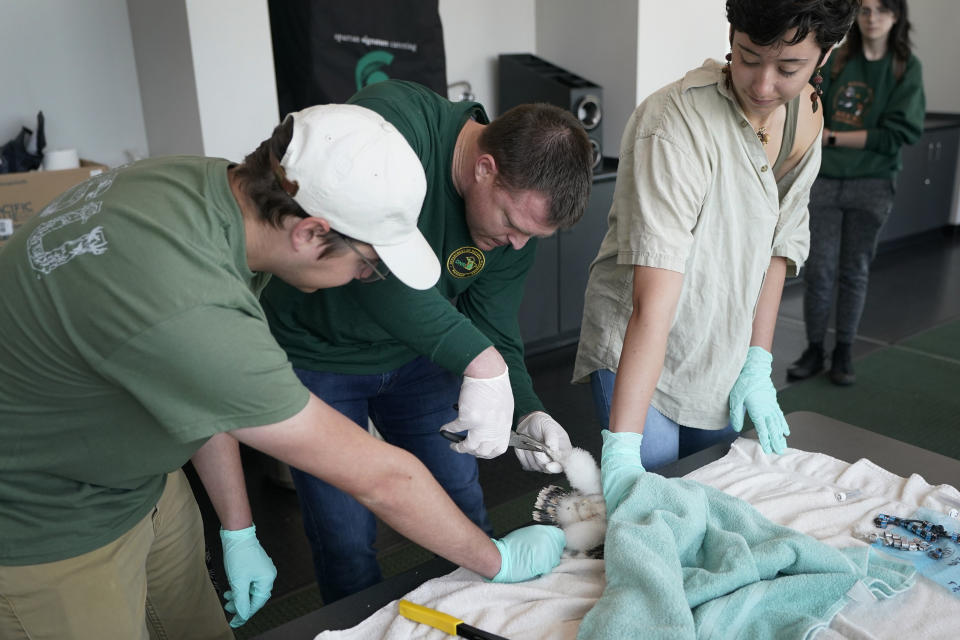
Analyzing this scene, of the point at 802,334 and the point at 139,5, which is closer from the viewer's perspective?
the point at 139,5

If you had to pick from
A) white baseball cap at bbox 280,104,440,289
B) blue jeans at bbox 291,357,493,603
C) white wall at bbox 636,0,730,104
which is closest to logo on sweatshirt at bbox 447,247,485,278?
blue jeans at bbox 291,357,493,603

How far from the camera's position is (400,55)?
2.72 meters

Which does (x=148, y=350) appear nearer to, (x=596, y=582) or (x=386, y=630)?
(x=386, y=630)

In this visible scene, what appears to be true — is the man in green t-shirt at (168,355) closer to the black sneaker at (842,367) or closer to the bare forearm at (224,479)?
the bare forearm at (224,479)

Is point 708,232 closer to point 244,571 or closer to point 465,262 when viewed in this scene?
point 465,262

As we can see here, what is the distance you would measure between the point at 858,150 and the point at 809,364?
3.03ft

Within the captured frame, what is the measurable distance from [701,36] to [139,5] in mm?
2547

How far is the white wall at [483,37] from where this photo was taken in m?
3.66

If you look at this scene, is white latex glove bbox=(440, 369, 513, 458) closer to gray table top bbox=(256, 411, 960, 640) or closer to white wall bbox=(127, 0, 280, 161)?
gray table top bbox=(256, 411, 960, 640)

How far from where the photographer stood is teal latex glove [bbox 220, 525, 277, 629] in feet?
3.96

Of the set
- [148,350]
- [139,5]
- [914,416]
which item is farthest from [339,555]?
[914,416]

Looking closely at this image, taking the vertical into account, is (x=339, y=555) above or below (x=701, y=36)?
below

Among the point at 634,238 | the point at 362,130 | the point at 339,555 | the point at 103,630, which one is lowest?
the point at 339,555

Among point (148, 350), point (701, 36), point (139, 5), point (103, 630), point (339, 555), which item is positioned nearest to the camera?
point (148, 350)
